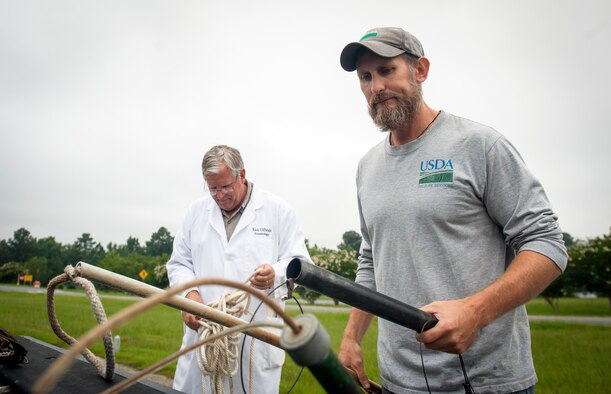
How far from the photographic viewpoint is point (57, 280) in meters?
1.25

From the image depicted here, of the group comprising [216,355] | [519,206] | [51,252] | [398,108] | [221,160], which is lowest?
Result: [51,252]

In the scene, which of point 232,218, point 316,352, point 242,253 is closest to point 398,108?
point 316,352

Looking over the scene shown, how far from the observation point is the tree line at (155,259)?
32875 mm

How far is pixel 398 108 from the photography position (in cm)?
212

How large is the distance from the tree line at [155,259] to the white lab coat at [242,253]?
1502 centimetres

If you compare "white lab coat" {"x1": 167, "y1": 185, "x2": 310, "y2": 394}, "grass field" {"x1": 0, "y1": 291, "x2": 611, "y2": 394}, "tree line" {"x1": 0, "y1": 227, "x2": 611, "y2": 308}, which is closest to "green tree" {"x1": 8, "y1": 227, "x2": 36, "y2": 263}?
"tree line" {"x1": 0, "y1": 227, "x2": 611, "y2": 308}

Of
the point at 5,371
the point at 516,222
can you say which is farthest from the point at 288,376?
the point at 516,222

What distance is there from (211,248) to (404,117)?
224 cm

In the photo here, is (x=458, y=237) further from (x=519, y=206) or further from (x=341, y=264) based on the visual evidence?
(x=341, y=264)

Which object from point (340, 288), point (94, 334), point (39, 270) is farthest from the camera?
point (39, 270)

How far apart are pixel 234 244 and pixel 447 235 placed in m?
2.17

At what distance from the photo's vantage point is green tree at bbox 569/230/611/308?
31578 mm

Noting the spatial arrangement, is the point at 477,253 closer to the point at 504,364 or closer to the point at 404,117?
the point at 504,364

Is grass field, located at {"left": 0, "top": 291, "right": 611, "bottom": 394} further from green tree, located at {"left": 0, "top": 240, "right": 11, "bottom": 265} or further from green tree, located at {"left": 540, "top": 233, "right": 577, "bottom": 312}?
green tree, located at {"left": 0, "top": 240, "right": 11, "bottom": 265}
